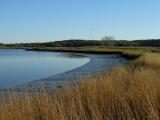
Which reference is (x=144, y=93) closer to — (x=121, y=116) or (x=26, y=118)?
(x=121, y=116)

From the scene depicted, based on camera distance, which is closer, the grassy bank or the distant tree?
the grassy bank

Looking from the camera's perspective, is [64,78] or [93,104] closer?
[93,104]

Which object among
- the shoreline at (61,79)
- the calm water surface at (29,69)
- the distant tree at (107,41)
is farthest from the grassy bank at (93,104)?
the distant tree at (107,41)

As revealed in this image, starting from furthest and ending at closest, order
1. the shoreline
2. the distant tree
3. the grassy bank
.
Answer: the distant tree
the shoreline
the grassy bank

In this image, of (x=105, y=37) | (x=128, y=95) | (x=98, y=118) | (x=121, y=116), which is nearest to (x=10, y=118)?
(x=98, y=118)

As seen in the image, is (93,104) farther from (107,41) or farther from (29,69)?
(107,41)

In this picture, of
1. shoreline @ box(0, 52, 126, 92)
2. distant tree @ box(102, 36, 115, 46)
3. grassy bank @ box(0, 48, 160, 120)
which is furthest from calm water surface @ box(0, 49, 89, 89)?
distant tree @ box(102, 36, 115, 46)

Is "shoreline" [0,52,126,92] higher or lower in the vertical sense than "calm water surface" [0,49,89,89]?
higher

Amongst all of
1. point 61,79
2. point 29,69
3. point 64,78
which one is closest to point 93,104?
point 61,79

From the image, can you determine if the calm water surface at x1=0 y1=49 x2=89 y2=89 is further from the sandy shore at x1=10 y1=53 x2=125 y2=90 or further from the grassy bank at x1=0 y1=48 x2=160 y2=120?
the grassy bank at x1=0 y1=48 x2=160 y2=120

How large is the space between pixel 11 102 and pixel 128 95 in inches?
84.2

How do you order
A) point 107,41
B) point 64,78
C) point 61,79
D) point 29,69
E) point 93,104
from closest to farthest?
point 93,104, point 61,79, point 64,78, point 29,69, point 107,41

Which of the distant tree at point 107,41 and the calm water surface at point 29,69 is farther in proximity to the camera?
the distant tree at point 107,41

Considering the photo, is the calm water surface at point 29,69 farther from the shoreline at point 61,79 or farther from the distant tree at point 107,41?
the distant tree at point 107,41
